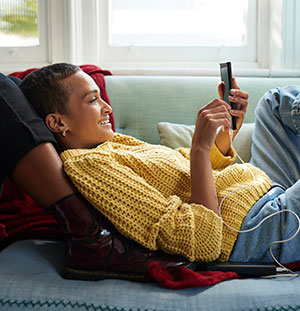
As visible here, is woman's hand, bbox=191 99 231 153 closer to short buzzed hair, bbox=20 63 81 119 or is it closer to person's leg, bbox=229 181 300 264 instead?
person's leg, bbox=229 181 300 264

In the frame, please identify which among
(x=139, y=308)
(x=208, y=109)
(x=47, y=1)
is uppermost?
(x=47, y=1)

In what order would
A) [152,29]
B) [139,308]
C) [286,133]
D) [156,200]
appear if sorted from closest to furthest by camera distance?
[139,308]
[156,200]
[286,133]
[152,29]

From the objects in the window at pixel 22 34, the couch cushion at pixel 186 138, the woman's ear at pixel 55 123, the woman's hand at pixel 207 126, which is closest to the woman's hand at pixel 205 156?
the woman's hand at pixel 207 126

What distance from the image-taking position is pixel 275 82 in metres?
1.92

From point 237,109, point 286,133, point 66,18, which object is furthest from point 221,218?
point 66,18

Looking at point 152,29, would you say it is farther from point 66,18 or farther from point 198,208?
point 198,208

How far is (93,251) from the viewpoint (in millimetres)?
1055

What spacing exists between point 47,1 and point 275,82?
1241 mm

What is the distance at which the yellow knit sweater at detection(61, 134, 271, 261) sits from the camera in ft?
3.51

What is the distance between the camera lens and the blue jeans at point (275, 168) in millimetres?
1156

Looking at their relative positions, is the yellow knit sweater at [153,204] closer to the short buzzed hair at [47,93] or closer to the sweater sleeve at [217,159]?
the short buzzed hair at [47,93]

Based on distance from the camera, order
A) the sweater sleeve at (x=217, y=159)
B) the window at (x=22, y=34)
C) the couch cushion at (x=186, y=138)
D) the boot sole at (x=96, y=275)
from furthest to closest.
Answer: the window at (x=22, y=34)
the couch cushion at (x=186, y=138)
the sweater sleeve at (x=217, y=159)
the boot sole at (x=96, y=275)

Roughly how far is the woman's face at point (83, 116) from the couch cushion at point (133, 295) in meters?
0.40

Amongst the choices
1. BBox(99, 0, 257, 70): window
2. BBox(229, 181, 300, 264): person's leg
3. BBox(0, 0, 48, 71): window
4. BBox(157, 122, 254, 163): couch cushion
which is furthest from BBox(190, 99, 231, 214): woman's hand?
BBox(0, 0, 48, 71): window
